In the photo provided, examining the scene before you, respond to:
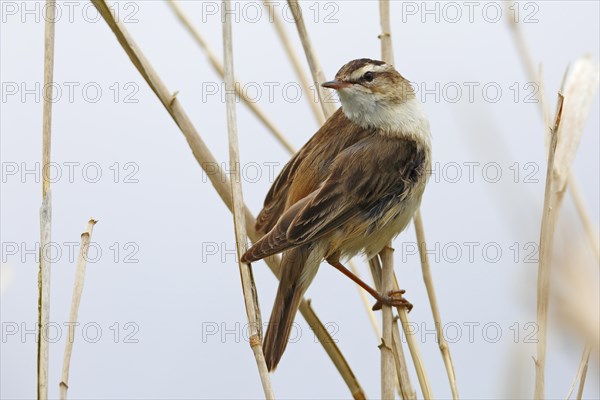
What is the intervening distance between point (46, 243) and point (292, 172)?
1.22m

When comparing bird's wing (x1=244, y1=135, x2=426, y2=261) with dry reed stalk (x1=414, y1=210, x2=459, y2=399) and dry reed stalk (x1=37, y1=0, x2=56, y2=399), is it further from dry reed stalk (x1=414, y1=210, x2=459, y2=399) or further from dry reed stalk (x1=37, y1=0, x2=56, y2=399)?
dry reed stalk (x1=37, y1=0, x2=56, y2=399)

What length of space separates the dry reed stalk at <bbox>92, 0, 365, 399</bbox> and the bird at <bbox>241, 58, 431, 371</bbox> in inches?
10.9

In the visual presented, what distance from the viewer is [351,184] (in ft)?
10.1

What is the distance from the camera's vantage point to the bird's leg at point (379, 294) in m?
2.77

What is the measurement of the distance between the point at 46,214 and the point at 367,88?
147 cm

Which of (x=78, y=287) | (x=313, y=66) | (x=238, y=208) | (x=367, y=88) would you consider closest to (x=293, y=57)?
(x=313, y=66)

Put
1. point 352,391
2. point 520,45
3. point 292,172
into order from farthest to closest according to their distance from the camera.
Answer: point 292,172
point 520,45
point 352,391

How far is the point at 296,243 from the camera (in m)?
2.81

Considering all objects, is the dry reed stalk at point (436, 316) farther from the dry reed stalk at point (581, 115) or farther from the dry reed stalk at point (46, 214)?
the dry reed stalk at point (46, 214)

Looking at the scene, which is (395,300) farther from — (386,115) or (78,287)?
(78,287)

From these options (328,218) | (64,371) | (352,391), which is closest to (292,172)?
(328,218)

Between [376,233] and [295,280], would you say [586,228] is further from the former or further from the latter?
[295,280]

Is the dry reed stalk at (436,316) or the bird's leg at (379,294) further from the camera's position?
the bird's leg at (379,294)

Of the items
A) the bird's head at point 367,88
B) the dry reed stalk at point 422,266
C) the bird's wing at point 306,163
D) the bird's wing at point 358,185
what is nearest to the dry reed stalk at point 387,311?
the dry reed stalk at point 422,266
